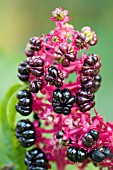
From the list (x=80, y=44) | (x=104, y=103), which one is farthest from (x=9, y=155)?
(x=104, y=103)

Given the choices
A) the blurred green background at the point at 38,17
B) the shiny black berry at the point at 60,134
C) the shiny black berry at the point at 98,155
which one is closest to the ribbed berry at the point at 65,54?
the shiny black berry at the point at 60,134

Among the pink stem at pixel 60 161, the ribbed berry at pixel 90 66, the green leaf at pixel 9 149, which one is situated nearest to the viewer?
the ribbed berry at pixel 90 66

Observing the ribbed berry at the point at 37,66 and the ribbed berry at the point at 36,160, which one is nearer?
the ribbed berry at the point at 37,66

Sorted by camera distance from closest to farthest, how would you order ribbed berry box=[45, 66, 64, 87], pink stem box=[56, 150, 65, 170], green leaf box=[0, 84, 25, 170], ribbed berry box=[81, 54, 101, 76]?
ribbed berry box=[45, 66, 64, 87] < ribbed berry box=[81, 54, 101, 76] < pink stem box=[56, 150, 65, 170] < green leaf box=[0, 84, 25, 170]

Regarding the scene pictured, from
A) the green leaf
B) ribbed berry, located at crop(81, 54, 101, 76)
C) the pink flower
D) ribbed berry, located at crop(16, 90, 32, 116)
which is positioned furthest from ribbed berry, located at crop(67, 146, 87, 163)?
the pink flower

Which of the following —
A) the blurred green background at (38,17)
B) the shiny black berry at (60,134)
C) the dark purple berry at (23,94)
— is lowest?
the shiny black berry at (60,134)

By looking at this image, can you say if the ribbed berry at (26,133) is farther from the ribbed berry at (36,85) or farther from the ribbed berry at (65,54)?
the ribbed berry at (65,54)

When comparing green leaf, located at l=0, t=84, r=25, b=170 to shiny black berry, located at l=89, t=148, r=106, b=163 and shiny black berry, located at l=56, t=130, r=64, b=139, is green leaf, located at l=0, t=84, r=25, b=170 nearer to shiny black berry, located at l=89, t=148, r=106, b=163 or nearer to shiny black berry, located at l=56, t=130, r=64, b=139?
shiny black berry, located at l=56, t=130, r=64, b=139
